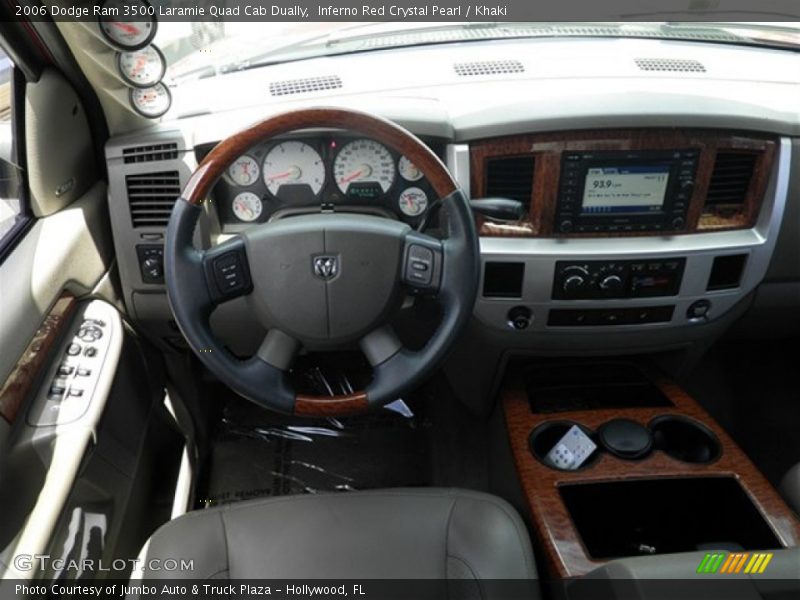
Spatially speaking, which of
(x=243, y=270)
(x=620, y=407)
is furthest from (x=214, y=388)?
(x=620, y=407)

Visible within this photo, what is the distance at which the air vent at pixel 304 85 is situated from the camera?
162cm

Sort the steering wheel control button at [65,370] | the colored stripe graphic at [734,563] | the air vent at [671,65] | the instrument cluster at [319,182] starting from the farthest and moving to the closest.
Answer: the air vent at [671,65] < the instrument cluster at [319,182] < the steering wheel control button at [65,370] < the colored stripe graphic at [734,563]

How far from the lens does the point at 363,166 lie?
4.90ft

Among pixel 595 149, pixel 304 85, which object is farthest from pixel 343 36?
pixel 595 149

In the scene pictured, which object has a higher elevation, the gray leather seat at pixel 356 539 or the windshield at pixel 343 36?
the windshield at pixel 343 36

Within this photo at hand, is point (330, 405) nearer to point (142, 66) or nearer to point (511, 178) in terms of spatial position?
point (511, 178)

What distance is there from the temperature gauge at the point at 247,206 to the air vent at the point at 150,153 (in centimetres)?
16

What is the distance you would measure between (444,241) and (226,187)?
0.58 meters

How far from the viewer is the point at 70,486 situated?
126 cm

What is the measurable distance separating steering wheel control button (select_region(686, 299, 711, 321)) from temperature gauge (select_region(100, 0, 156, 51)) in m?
1.41

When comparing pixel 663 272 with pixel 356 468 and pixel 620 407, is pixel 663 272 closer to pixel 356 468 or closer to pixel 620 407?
pixel 620 407

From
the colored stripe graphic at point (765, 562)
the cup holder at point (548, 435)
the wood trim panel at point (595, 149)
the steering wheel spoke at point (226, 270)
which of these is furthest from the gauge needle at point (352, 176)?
the colored stripe graphic at point (765, 562)

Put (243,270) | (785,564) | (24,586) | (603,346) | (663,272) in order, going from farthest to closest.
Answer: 1. (603,346)
2. (663,272)
3. (243,270)
4. (24,586)
5. (785,564)

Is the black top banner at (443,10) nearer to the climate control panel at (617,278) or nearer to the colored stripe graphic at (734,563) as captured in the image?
the climate control panel at (617,278)
